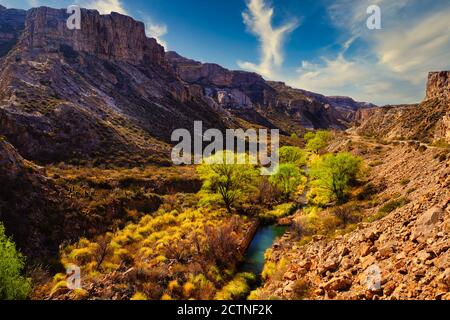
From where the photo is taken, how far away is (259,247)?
2864 cm

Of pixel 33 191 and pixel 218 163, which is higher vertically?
pixel 218 163

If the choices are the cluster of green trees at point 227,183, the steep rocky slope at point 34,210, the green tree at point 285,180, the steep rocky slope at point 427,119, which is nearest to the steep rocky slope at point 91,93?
the steep rocky slope at point 34,210

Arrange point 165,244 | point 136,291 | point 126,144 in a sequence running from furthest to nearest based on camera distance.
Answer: point 126,144 → point 165,244 → point 136,291

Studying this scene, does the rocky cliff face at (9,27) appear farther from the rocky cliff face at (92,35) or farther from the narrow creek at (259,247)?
the narrow creek at (259,247)

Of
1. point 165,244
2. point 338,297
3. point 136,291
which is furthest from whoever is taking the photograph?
point 165,244

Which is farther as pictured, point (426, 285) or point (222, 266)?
point (222, 266)

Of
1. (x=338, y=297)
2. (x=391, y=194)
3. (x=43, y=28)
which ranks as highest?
(x=43, y=28)

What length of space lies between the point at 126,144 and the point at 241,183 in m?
27.7

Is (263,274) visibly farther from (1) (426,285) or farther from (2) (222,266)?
(1) (426,285)

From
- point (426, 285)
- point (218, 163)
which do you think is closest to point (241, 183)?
point (218, 163)

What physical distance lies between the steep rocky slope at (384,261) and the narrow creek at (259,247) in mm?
2851

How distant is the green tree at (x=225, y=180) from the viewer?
37.1 m

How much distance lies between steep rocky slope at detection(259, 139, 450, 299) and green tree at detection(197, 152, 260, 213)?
15109 millimetres

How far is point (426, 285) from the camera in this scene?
10.6 m
